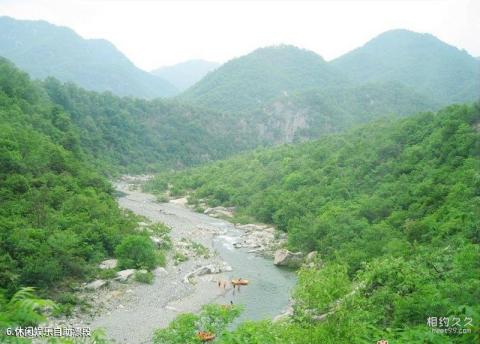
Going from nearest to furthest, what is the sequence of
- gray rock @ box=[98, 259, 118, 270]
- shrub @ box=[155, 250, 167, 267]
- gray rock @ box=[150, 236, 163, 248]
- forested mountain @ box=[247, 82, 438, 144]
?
gray rock @ box=[98, 259, 118, 270] → shrub @ box=[155, 250, 167, 267] → gray rock @ box=[150, 236, 163, 248] → forested mountain @ box=[247, 82, 438, 144]

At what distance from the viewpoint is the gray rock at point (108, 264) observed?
2906 cm

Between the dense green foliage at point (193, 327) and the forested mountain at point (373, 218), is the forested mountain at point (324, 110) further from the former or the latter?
the dense green foliage at point (193, 327)

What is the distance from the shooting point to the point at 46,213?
29.5 metres

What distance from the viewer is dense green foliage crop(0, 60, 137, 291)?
24.8 m

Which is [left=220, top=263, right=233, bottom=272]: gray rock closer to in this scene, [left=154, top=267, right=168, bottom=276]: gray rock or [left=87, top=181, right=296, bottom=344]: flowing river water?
[left=87, top=181, right=296, bottom=344]: flowing river water

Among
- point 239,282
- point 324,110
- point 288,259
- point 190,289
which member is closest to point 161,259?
point 190,289

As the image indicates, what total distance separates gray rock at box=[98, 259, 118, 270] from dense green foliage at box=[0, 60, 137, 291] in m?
0.48

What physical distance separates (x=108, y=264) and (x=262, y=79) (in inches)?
5342

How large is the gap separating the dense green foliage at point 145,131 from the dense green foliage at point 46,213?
34006 mm

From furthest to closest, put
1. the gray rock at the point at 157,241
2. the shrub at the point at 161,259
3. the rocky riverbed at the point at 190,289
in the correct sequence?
the gray rock at the point at 157,241
the shrub at the point at 161,259
the rocky riverbed at the point at 190,289

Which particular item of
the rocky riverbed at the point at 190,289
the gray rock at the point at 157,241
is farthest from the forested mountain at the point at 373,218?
the gray rock at the point at 157,241

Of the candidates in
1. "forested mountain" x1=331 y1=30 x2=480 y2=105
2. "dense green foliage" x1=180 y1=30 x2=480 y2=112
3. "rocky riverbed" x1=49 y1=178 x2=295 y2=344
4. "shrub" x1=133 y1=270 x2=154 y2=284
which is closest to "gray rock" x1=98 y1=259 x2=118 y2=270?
"rocky riverbed" x1=49 y1=178 x2=295 y2=344

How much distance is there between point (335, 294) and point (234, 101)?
437 feet

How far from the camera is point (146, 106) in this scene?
112 m
